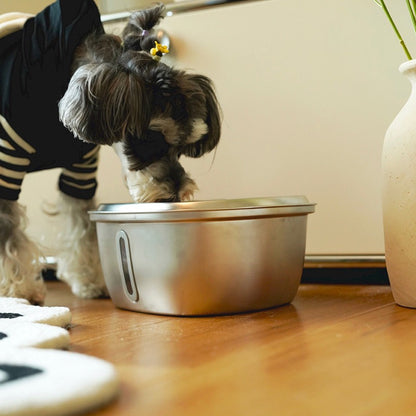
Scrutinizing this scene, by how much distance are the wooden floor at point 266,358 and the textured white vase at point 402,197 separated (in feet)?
0.22

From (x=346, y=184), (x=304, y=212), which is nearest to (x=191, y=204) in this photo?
(x=304, y=212)

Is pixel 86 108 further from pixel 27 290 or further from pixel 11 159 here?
pixel 27 290

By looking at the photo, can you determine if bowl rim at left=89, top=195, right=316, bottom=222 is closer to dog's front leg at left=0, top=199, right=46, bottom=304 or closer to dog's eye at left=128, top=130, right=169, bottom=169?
dog's eye at left=128, top=130, right=169, bottom=169

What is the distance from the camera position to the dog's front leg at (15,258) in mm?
1466

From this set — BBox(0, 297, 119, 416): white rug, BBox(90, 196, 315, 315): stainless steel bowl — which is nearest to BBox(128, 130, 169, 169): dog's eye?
BBox(90, 196, 315, 315): stainless steel bowl

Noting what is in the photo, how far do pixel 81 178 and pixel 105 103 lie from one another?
0.52 m

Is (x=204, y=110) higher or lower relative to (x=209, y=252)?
higher

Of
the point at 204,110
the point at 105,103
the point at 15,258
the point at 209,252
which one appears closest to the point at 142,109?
the point at 105,103

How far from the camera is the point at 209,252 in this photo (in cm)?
120

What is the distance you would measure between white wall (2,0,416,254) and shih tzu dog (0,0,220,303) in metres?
0.29

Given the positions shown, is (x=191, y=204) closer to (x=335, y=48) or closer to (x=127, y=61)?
(x=127, y=61)

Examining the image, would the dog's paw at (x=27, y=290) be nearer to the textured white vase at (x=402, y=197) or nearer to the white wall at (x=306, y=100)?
the white wall at (x=306, y=100)

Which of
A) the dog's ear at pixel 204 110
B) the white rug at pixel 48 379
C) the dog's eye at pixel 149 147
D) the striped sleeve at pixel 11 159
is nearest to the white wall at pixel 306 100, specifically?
the dog's ear at pixel 204 110

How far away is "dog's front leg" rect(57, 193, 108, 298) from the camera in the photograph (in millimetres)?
1715
